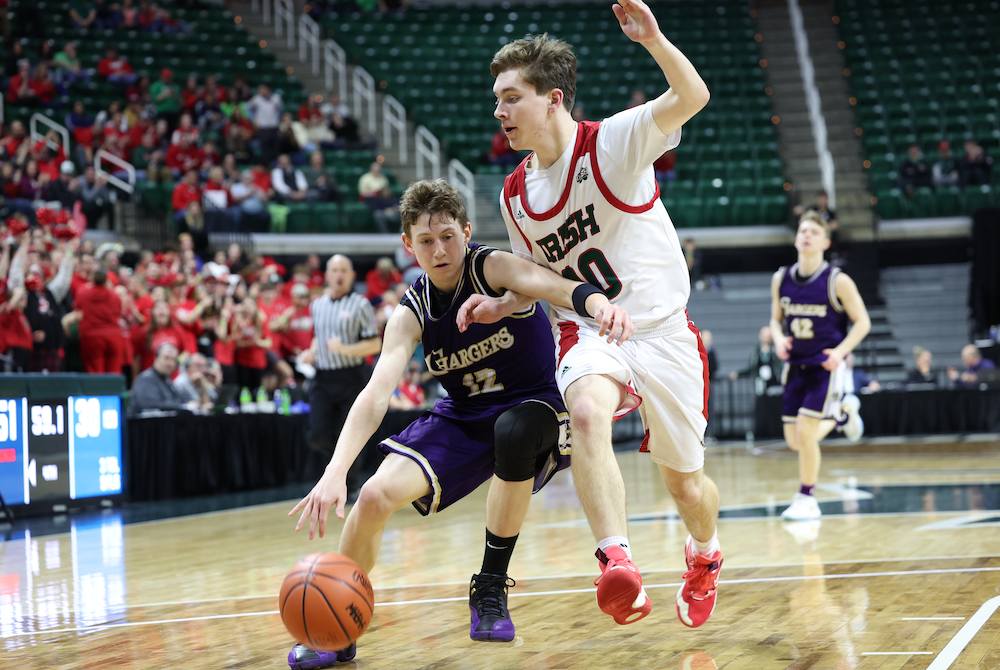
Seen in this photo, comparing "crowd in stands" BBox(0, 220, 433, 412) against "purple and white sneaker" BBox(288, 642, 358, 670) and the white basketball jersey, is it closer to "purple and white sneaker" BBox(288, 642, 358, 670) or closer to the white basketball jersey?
"purple and white sneaker" BBox(288, 642, 358, 670)

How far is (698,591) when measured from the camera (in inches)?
146

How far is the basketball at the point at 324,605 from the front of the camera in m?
3.04

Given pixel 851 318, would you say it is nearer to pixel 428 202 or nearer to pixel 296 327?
pixel 428 202

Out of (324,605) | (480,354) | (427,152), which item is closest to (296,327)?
(427,152)

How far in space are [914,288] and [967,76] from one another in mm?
5180

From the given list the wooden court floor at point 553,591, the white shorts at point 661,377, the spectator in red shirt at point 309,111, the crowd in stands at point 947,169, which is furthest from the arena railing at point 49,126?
the crowd in stands at point 947,169

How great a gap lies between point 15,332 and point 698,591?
7.07 m

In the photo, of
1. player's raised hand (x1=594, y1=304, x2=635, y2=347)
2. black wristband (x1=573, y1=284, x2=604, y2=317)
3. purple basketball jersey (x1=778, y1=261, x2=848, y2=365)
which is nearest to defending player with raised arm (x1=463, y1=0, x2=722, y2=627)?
black wristband (x1=573, y1=284, x2=604, y2=317)

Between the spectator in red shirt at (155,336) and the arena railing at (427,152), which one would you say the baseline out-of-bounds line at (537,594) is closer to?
the spectator in red shirt at (155,336)

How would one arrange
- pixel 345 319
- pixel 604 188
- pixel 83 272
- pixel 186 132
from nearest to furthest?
1. pixel 604 188
2. pixel 345 319
3. pixel 83 272
4. pixel 186 132

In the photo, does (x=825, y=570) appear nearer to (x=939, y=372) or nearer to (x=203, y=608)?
(x=203, y=608)

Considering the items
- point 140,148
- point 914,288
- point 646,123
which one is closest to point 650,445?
point 646,123

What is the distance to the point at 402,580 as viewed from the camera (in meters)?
4.96

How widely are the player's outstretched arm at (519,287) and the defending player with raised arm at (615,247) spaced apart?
0.05 ft
